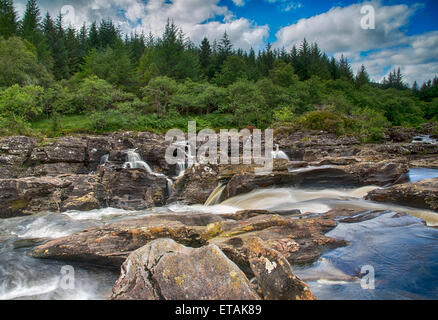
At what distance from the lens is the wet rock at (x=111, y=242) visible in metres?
5.14

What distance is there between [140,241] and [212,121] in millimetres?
33961

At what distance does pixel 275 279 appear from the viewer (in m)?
3.24

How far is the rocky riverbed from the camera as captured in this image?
3326mm

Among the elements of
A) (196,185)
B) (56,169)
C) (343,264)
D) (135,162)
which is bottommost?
(343,264)

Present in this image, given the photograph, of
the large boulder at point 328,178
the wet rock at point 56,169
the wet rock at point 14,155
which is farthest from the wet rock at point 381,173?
the wet rock at point 14,155

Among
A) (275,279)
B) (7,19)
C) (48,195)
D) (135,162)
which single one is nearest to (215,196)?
(135,162)

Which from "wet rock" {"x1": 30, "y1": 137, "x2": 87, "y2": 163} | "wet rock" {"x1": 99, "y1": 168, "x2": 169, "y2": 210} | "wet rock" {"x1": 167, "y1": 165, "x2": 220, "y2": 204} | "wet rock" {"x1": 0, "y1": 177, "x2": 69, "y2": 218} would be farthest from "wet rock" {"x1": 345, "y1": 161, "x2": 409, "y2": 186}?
"wet rock" {"x1": 30, "y1": 137, "x2": 87, "y2": 163}

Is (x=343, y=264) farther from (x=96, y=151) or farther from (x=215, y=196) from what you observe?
(x=96, y=151)

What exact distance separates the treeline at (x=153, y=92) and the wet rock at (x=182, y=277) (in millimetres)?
22957

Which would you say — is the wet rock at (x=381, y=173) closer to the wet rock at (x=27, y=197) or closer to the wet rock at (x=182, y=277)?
the wet rock at (x=182, y=277)

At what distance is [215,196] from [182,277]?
8.49 metres

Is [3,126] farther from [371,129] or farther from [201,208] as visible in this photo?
[371,129]

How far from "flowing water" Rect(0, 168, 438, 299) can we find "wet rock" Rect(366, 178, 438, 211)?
32 centimetres

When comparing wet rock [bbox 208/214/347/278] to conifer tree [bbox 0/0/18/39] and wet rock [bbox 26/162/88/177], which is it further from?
conifer tree [bbox 0/0/18/39]
